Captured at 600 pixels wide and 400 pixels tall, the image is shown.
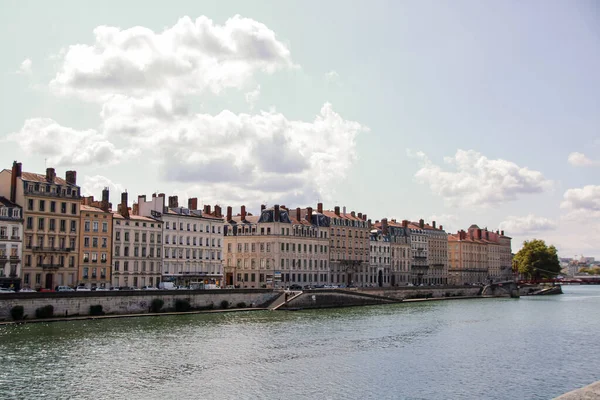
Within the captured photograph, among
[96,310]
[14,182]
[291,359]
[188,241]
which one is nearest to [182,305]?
[96,310]

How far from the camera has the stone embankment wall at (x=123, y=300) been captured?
6638cm

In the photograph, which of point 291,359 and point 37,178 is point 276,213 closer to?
point 37,178

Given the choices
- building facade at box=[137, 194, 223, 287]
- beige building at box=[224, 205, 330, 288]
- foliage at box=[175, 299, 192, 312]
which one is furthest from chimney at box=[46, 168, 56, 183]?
beige building at box=[224, 205, 330, 288]

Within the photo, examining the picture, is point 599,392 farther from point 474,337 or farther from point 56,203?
point 56,203

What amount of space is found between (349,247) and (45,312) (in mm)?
78912

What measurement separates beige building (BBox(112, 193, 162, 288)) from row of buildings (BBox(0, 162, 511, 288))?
0.14 metres

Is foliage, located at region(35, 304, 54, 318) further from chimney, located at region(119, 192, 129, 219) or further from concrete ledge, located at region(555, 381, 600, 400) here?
concrete ledge, located at region(555, 381, 600, 400)

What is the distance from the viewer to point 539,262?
18462cm

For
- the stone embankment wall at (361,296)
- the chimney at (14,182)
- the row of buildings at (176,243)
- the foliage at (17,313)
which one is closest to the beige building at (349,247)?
the row of buildings at (176,243)

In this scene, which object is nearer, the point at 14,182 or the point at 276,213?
the point at 14,182

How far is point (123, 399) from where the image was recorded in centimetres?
3516

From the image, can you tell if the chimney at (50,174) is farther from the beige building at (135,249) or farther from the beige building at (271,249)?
the beige building at (271,249)

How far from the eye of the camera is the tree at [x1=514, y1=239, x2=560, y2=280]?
184625 millimetres

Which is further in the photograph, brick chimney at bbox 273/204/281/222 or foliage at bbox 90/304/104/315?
brick chimney at bbox 273/204/281/222
